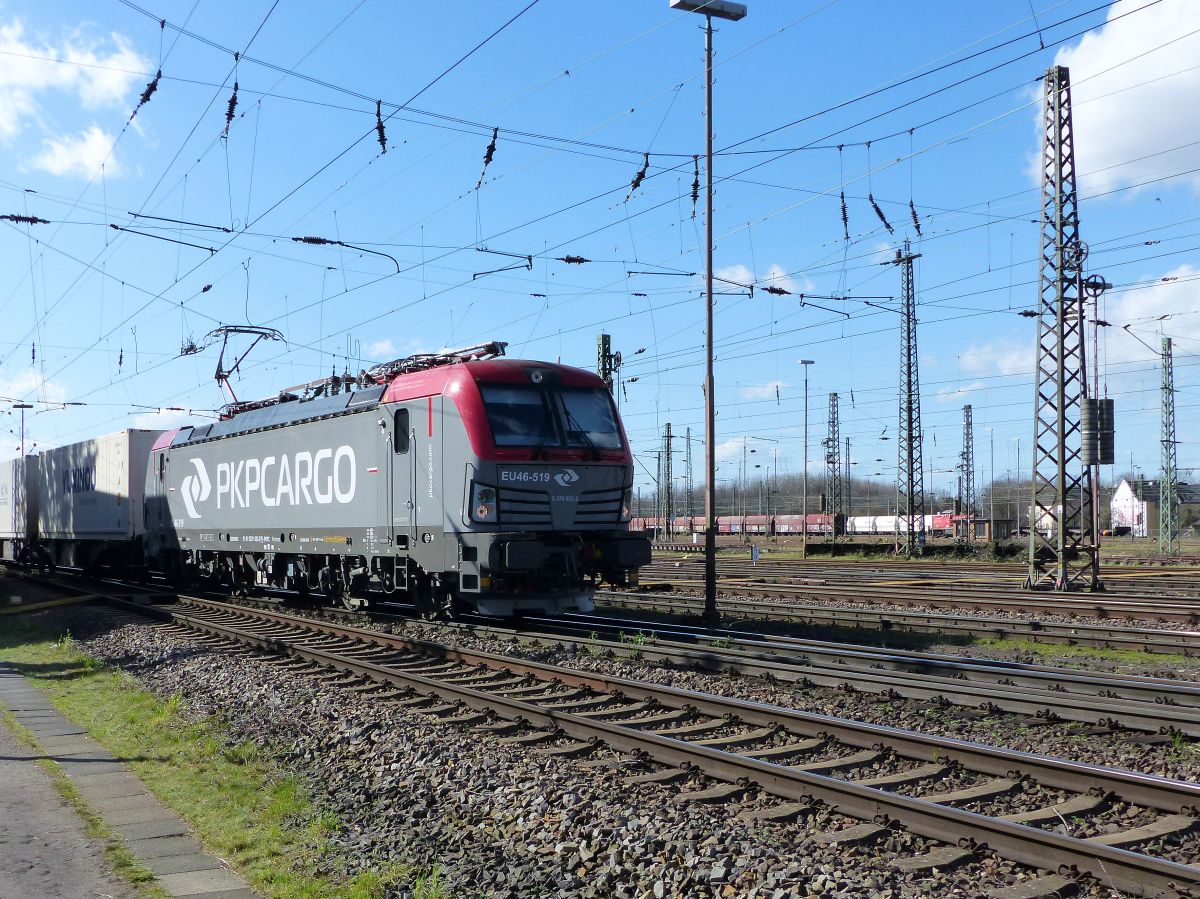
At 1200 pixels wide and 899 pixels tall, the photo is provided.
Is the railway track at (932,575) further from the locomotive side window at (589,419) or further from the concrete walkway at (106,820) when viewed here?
the concrete walkway at (106,820)

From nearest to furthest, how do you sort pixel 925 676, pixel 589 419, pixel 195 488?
pixel 925 676
pixel 589 419
pixel 195 488

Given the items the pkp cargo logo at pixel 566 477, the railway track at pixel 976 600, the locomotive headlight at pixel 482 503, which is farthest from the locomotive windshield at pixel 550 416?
the railway track at pixel 976 600

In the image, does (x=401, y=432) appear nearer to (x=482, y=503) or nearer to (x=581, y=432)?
(x=482, y=503)

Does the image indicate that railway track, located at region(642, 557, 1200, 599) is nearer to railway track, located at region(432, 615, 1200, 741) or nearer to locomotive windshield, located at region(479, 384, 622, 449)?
railway track, located at region(432, 615, 1200, 741)

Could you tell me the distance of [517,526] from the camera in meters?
14.7

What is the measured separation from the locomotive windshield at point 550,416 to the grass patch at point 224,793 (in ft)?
18.9

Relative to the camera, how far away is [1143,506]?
7950 centimetres

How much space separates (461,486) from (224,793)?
7.29 meters

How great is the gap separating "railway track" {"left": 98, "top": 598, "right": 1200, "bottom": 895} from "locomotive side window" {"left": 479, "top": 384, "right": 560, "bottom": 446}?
11.6 ft

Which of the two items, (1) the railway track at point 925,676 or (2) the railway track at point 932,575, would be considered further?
(2) the railway track at point 932,575

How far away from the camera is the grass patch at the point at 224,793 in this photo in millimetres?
5832

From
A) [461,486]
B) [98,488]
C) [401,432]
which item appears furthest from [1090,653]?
[98,488]

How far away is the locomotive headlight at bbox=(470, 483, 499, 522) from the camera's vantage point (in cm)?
1447

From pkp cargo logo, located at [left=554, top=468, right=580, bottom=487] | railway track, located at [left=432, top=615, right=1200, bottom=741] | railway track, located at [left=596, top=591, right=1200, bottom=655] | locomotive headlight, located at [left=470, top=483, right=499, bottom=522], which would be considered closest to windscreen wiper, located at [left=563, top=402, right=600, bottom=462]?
pkp cargo logo, located at [left=554, top=468, right=580, bottom=487]
